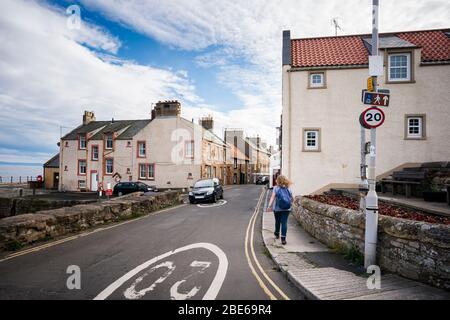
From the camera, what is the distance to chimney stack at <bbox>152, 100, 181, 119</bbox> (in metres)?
34.0

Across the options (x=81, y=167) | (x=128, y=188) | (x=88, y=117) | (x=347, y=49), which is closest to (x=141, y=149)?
(x=128, y=188)

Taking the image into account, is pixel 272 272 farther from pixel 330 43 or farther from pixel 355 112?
pixel 330 43

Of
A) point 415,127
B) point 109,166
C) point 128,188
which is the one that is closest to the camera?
point 415,127

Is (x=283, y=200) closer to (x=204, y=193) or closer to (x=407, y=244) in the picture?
(x=407, y=244)

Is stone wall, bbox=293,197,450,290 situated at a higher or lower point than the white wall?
lower

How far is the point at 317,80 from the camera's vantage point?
16984 mm

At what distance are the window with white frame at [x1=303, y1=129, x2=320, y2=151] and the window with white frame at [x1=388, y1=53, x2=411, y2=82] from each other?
18.7ft

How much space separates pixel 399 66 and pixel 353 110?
392 centimetres

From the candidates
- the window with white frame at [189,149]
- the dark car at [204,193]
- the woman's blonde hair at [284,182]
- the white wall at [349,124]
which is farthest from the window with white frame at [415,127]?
the window with white frame at [189,149]

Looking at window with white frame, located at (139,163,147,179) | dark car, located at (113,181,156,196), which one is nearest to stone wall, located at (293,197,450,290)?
dark car, located at (113,181,156,196)

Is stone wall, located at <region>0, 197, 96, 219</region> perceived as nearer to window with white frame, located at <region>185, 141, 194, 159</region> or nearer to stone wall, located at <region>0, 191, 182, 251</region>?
stone wall, located at <region>0, 191, 182, 251</region>

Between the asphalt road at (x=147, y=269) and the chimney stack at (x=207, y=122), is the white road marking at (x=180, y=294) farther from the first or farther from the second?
the chimney stack at (x=207, y=122)
